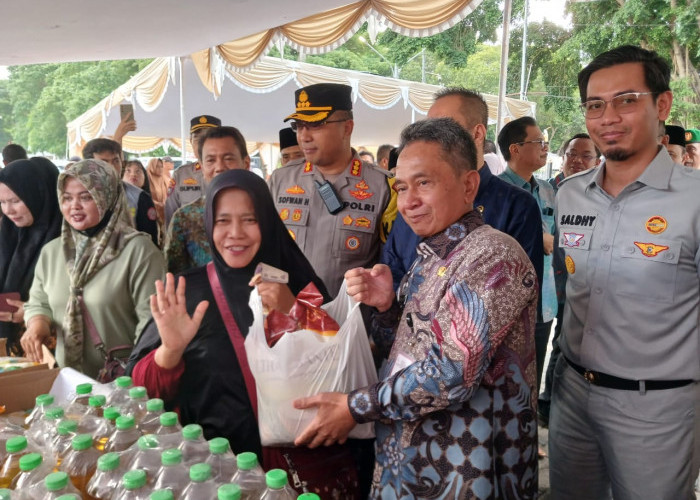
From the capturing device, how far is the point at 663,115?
174 centimetres

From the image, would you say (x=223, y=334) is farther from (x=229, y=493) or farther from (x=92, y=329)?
(x=92, y=329)

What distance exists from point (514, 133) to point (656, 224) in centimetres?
190

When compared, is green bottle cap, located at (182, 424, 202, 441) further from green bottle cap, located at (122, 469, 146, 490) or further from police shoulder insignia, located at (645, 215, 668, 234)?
police shoulder insignia, located at (645, 215, 668, 234)

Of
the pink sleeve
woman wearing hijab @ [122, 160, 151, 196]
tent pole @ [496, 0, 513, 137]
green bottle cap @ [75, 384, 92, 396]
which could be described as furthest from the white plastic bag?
woman wearing hijab @ [122, 160, 151, 196]

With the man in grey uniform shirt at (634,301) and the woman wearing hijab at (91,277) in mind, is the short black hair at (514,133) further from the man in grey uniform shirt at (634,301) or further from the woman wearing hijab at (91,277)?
the woman wearing hijab at (91,277)

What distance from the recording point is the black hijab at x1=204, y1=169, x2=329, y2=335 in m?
1.58

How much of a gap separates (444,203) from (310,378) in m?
0.59

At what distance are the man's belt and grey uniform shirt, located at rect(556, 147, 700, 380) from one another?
18 millimetres

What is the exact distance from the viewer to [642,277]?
1.65 metres

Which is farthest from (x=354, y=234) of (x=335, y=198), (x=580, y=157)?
(x=580, y=157)

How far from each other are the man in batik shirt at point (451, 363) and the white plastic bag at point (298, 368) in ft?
0.15

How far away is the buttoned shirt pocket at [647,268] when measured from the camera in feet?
5.29

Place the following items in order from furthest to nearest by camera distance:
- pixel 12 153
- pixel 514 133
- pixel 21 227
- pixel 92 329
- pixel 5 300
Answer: pixel 12 153, pixel 514 133, pixel 21 227, pixel 5 300, pixel 92 329

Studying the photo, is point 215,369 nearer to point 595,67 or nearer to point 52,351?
point 52,351
